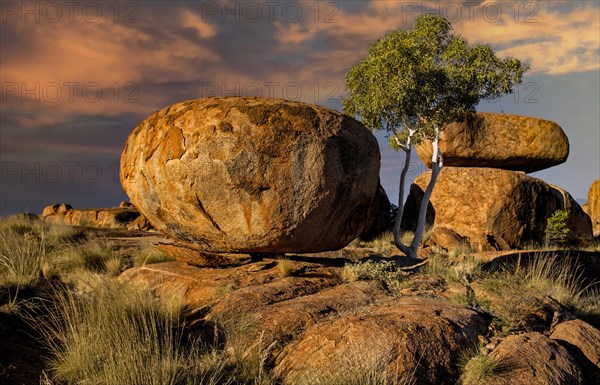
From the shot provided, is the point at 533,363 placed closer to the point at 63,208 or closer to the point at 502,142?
the point at 502,142

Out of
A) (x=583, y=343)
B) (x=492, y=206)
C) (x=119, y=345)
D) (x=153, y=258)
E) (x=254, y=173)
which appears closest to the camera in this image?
(x=119, y=345)

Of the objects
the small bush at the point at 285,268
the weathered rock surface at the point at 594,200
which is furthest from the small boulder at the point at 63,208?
the weathered rock surface at the point at 594,200

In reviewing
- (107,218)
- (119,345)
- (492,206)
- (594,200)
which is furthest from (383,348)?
(594,200)

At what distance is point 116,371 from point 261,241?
3979 mm

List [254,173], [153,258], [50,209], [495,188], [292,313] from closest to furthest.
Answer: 1. [292,313]
2. [254,173]
3. [153,258]
4. [495,188]
5. [50,209]

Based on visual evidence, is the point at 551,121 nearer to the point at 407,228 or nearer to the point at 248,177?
the point at 407,228

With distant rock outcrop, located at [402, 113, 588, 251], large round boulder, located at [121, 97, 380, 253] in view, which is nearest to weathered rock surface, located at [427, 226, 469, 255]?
distant rock outcrop, located at [402, 113, 588, 251]

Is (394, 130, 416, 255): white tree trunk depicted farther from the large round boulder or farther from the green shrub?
the green shrub

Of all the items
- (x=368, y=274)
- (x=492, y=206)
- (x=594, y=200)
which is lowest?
(x=368, y=274)

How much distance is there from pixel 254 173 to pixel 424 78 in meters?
6.82

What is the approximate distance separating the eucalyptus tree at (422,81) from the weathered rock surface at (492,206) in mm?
8777

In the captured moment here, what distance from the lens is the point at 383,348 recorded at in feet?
18.3

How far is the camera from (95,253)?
11648 mm

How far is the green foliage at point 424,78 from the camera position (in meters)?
13.0
